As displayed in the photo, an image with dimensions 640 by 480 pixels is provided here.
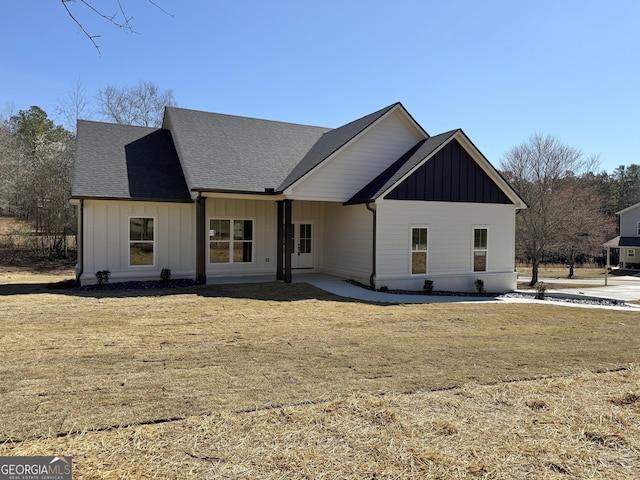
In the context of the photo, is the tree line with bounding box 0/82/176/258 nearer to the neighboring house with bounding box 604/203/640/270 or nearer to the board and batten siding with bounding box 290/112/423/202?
the board and batten siding with bounding box 290/112/423/202

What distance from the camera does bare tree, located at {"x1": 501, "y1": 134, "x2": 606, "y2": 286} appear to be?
2991cm

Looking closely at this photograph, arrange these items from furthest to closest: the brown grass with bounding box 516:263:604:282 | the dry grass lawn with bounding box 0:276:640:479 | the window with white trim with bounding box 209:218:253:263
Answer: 1. the brown grass with bounding box 516:263:604:282
2. the window with white trim with bounding box 209:218:253:263
3. the dry grass lawn with bounding box 0:276:640:479

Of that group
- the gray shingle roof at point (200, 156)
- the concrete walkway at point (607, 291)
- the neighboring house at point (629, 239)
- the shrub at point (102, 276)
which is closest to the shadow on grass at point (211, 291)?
the shrub at point (102, 276)

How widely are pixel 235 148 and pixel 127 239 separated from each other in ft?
16.8

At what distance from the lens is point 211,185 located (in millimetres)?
14133

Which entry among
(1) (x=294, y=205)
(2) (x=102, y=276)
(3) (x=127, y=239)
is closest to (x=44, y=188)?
(3) (x=127, y=239)

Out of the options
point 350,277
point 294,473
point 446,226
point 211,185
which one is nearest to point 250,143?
point 211,185

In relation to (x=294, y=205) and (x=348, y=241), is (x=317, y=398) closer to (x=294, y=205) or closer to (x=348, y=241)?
(x=348, y=241)

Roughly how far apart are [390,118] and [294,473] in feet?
49.7

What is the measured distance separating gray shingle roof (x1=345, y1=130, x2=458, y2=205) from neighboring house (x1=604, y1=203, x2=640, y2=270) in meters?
38.1

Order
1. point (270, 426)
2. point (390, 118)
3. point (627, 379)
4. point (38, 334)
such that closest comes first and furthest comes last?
point (270, 426), point (627, 379), point (38, 334), point (390, 118)

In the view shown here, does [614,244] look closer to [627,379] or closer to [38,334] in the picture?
[627,379]

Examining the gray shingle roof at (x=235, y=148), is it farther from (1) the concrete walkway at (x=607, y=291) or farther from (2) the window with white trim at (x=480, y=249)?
(1) the concrete walkway at (x=607, y=291)

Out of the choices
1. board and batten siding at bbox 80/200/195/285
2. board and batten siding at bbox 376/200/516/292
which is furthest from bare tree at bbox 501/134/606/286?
board and batten siding at bbox 80/200/195/285
